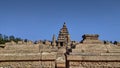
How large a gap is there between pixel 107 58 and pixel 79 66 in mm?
969

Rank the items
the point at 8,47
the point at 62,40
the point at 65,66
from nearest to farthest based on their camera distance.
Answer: the point at 65,66 < the point at 8,47 < the point at 62,40

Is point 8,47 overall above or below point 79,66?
above

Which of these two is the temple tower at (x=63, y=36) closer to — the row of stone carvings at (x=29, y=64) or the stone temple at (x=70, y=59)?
the stone temple at (x=70, y=59)

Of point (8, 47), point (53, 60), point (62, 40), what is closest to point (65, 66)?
point (53, 60)

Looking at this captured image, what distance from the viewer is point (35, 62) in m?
8.70

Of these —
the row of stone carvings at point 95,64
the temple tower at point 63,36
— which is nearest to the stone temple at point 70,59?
the row of stone carvings at point 95,64

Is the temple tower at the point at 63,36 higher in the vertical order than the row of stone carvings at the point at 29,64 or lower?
higher

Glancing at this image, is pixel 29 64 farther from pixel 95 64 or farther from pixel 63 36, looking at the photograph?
pixel 63 36

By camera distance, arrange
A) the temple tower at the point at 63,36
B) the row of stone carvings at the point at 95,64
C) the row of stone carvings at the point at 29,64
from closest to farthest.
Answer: the row of stone carvings at the point at 95,64
the row of stone carvings at the point at 29,64
the temple tower at the point at 63,36

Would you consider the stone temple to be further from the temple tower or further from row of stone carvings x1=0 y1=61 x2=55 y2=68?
the temple tower

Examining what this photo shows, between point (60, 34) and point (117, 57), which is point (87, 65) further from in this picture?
point (60, 34)

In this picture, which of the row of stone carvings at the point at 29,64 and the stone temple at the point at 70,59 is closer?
the stone temple at the point at 70,59

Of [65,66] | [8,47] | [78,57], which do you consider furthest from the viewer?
[8,47]

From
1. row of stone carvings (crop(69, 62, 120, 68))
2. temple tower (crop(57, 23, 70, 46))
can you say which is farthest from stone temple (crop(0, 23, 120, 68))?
temple tower (crop(57, 23, 70, 46))
